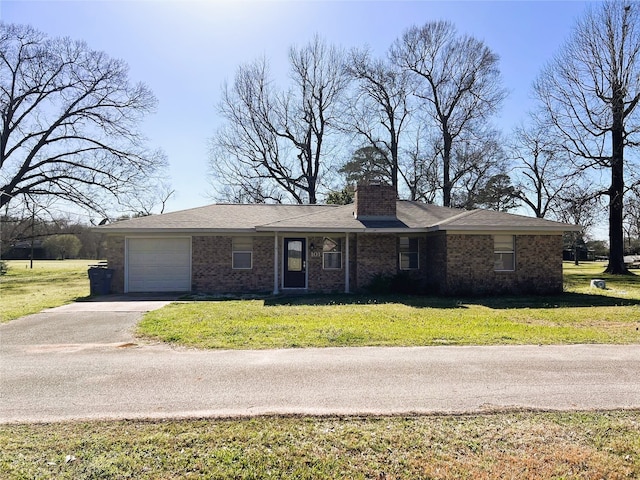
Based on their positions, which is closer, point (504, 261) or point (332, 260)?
point (504, 261)

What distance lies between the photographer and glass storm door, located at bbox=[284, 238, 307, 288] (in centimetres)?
1644

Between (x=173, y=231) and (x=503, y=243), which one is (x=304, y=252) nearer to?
(x=173, y=231)

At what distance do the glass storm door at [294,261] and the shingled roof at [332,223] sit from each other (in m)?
0.93

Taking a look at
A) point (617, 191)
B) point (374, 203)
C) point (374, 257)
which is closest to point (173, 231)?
point (374, 257)

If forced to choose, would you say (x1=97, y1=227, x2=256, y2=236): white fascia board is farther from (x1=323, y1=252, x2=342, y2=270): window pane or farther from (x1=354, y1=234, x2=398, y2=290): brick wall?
(x1=354, y1=234, x2=398, y2=290): brick wall

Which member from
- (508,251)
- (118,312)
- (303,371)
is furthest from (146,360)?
(508,251)

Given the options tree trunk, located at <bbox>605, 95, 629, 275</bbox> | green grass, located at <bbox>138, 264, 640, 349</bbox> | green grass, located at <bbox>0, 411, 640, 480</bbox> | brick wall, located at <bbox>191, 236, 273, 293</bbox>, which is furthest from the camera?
tree trunk, located at <bbox>605, 95, 629, 275</bbox>

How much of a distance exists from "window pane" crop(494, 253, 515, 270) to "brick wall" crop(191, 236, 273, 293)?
8.15 meters

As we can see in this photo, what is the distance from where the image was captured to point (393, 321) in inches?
387

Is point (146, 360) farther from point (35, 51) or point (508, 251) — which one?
point (35, 51)

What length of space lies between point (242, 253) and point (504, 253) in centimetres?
947

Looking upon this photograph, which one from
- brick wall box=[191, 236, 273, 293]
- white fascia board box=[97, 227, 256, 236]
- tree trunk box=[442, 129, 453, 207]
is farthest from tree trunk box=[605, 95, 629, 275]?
white fascia board box=[97, 227, 256, 236]

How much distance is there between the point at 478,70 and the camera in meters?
33.2

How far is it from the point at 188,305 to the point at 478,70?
29990 millimetres
